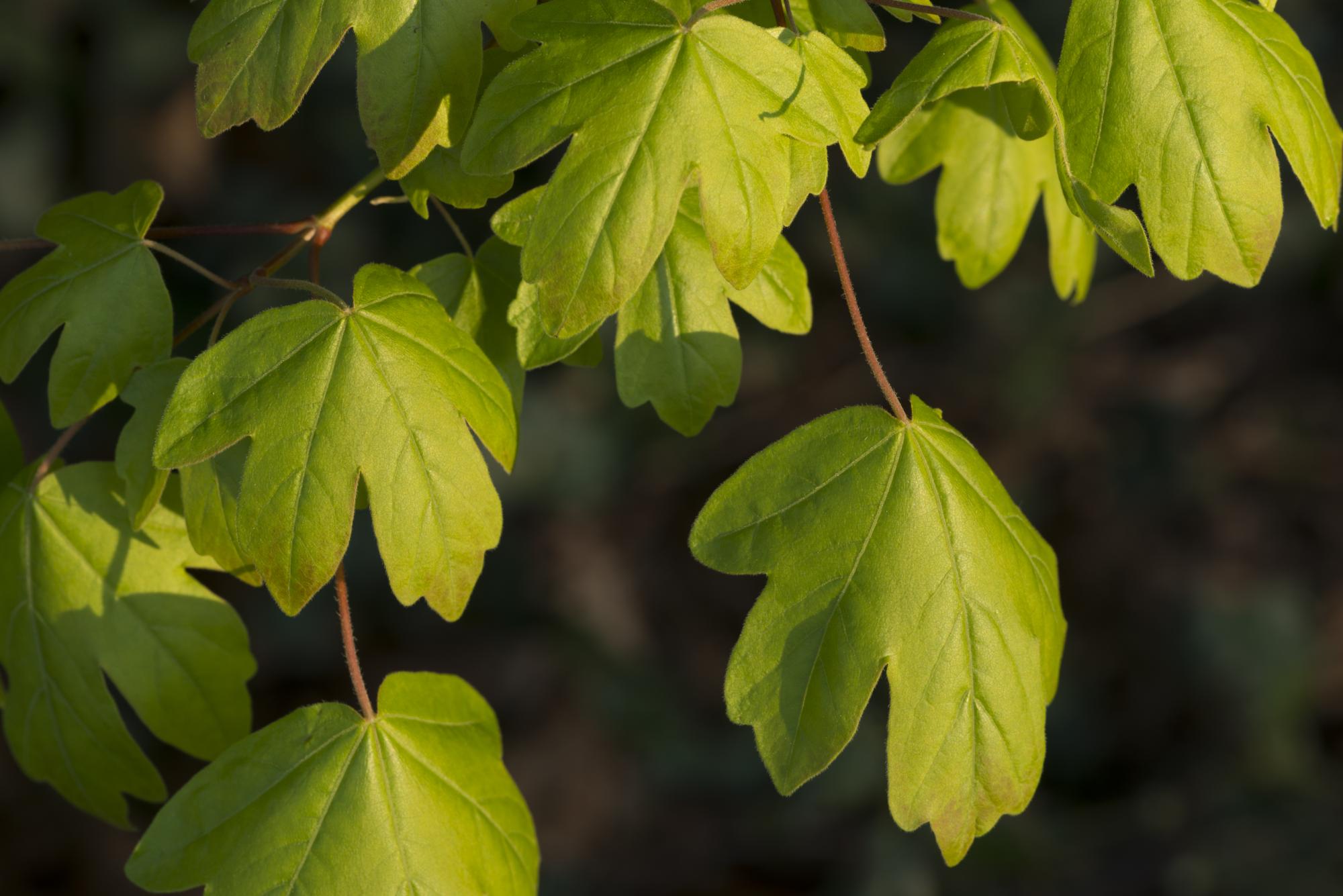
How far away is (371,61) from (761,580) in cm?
Result: 391

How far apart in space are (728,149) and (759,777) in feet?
11.7

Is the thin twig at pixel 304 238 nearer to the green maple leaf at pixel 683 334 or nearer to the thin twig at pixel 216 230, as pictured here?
the thin twig at pixel 216 230

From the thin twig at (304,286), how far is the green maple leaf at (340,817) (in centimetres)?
43

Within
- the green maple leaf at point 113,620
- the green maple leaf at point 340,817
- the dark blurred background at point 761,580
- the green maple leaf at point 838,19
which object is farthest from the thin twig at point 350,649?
the dark blurred background at point 761,580

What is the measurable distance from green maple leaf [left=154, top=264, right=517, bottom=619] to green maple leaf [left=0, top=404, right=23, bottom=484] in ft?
1.62

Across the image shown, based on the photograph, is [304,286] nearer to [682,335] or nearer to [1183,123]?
[682,335]

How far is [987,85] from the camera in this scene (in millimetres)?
1137

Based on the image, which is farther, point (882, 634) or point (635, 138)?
point (882, 634)

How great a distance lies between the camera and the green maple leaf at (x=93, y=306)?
128cm

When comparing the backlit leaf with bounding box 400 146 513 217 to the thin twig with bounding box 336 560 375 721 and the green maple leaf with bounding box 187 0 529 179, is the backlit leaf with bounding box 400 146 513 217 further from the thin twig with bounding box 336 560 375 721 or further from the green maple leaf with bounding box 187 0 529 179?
the thin twig with bounding box 336 560 375 721

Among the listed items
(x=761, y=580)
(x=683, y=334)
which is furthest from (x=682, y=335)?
(x=761, y=580)

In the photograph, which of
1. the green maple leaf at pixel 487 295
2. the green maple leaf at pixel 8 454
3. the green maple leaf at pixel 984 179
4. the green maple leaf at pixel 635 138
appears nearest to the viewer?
the green maple leaf at pixel 635 138

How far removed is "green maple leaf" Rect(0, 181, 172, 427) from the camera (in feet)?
4.20

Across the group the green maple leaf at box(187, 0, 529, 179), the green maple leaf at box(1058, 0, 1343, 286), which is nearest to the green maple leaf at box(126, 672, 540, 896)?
the green maple leaf at box(187, 0, 529, 179)
